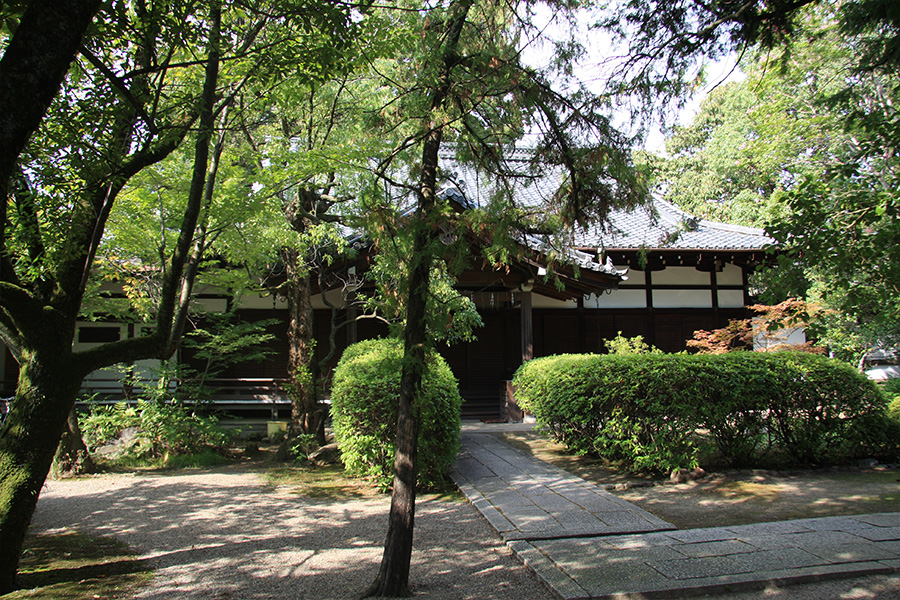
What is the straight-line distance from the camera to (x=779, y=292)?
3.92m

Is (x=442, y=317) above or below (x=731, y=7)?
below

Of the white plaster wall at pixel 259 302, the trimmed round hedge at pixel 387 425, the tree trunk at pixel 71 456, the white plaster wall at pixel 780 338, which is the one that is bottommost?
the tree trunk at pixel 71 456

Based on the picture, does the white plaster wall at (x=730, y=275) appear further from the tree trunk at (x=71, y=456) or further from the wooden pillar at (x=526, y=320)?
the tree trunk at (x=71, y=456)

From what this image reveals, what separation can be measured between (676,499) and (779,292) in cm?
263

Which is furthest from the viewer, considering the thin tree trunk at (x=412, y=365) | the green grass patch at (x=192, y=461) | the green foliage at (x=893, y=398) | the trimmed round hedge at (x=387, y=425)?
the green grass patch at (x=192, y=461)

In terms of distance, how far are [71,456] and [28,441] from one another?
4.63 m

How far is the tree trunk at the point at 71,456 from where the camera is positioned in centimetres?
755

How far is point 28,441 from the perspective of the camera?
382 centimetres

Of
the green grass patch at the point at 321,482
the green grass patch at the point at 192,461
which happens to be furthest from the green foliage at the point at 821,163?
the green grass patch at the point at 192,461

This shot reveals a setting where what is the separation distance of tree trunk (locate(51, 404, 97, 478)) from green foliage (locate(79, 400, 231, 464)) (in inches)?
27.9

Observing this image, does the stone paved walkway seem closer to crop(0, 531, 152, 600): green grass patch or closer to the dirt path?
the dirt path

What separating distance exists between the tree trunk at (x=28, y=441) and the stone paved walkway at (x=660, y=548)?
3.45 meters

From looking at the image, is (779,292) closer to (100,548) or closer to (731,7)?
(731,7)

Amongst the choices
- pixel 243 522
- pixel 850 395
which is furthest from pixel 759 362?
pixel 243 522
